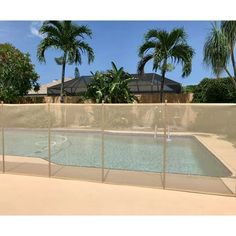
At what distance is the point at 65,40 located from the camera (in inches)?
768

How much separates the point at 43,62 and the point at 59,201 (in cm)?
1604

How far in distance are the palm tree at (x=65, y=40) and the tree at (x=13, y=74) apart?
67.7 inches

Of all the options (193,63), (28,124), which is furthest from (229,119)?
(193,63)

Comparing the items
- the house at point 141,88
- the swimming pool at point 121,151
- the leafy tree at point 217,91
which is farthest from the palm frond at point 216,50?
the house at point 141,88

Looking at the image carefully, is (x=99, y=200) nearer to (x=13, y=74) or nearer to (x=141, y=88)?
(x=13, y=74)

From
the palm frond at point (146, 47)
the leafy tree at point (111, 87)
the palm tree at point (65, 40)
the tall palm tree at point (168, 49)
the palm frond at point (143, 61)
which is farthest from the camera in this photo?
the palm tree at point (65, 40)

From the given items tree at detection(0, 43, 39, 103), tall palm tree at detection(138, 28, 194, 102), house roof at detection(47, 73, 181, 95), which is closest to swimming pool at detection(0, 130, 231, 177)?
tall palm tree at detection(138, 28, 194, 102)

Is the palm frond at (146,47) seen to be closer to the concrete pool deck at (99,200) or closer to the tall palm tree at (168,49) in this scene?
the tall palm tree at (168,49)

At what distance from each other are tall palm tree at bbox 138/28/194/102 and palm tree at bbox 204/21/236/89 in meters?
5.66

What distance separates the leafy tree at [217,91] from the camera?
16147 millimetres

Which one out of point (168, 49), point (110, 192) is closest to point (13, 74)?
point (168, 49)

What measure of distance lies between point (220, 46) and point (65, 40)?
1112 cm

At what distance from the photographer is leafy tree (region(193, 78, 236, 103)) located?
53.0 ft
